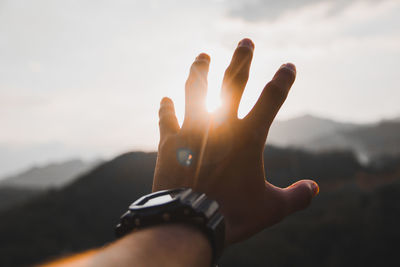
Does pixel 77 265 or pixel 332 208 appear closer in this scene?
pixel 77 265

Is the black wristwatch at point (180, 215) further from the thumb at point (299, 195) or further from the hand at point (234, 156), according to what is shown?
the thumb at point (299, 195)

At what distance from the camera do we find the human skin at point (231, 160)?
4.47ft

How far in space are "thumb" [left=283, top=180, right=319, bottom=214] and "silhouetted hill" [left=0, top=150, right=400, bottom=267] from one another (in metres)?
5.52

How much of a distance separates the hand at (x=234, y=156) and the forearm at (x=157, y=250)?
0.25m

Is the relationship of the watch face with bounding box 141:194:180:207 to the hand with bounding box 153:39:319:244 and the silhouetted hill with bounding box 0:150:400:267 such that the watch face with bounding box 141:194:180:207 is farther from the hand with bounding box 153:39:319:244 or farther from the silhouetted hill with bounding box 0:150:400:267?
the silhouetted hill with bounding box 0:150:400:267

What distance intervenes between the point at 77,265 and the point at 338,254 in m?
10.3

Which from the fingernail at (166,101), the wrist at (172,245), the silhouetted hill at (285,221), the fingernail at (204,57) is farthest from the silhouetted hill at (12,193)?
the wrist at (172,245)

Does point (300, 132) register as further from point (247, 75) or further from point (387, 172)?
point (247, 75)

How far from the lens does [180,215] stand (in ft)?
3.76

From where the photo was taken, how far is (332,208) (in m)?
11.3

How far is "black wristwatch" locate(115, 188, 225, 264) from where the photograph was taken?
1133mm

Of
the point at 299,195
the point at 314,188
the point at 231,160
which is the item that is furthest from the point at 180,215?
the point at 314,188

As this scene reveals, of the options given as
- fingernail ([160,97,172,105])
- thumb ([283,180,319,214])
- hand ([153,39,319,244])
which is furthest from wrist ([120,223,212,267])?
fingernail ([160,97,172,105])

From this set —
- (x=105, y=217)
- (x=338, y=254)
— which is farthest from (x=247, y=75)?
(x=105, y=217)
